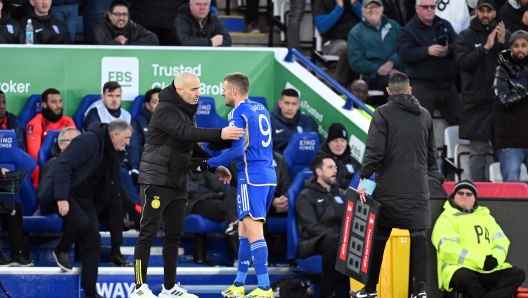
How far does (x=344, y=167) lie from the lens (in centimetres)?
1189

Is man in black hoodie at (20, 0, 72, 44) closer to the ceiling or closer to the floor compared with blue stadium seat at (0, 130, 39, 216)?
closer to the ceiling

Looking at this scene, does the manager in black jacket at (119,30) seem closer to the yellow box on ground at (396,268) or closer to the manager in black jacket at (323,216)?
→ the manager in black jacket at (323,216)

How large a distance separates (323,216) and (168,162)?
9.46 feet

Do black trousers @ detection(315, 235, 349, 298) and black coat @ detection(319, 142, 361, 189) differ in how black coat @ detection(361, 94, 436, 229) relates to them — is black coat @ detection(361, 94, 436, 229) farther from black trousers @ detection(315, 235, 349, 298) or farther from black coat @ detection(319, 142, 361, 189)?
black coat @ detection(319, 142, 361, 189)

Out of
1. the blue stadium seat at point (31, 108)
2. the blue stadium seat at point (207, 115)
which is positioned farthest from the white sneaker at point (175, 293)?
the blue stadium seat at point (31, 108)

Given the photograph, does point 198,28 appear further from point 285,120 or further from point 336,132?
point 336,132

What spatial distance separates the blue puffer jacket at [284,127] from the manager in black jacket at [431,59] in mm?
1571

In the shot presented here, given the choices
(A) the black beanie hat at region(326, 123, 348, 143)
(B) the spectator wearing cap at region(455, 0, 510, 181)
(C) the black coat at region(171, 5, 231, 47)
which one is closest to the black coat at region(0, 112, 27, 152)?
(C) the black coat at region(171, 5, 231, 47)

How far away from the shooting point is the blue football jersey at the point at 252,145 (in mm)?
8836

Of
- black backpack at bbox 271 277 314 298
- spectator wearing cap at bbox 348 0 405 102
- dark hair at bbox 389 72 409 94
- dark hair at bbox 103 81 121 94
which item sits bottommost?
black backpack at bbox 271 277 314 298

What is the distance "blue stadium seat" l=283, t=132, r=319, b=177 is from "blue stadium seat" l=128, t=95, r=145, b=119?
5.62 feet

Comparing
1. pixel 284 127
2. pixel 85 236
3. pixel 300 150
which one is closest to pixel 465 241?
pixel 300 150

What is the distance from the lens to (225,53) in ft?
43.5

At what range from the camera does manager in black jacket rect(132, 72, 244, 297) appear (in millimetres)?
8633
